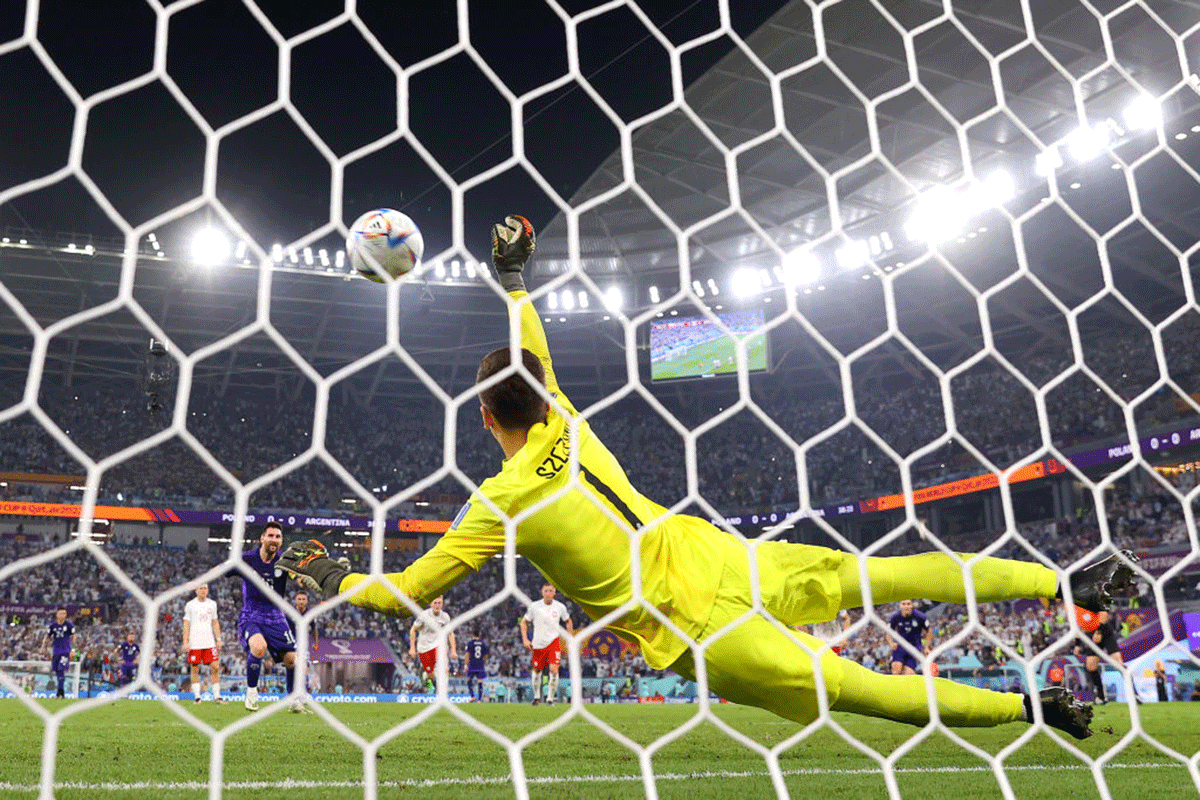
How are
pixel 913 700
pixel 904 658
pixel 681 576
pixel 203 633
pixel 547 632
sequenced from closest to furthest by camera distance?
1. pixel 681 576
2. pixel 913 700
3. pixel 203 633
4. pixel 547 632
5. pixel 904 658

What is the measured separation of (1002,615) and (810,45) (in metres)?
13.0

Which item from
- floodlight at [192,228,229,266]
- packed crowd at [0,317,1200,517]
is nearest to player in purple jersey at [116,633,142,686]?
packed crowd at [0,317,1200,517]

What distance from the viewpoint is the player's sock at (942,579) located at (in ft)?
9.52

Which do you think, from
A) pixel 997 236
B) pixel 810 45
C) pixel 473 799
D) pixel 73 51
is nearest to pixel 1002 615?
pixel 997 236

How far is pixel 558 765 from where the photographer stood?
4559 millimetres

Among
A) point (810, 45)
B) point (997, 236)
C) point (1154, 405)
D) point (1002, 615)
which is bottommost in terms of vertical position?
point (1002, 615)

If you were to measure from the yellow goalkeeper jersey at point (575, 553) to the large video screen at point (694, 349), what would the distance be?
865 inches

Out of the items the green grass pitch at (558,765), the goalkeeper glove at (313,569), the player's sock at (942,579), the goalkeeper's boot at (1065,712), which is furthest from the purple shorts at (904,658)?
the goalkeeper glove at (313,569)

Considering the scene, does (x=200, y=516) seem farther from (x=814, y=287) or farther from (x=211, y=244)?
(x=814, y=287)

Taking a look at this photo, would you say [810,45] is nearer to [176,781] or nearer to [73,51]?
[73,51]

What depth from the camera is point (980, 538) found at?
80.8ft

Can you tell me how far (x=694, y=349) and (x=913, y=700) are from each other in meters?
22.9

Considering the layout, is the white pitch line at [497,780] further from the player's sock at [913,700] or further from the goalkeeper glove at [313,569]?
the goalkeeper glove at [313,569]

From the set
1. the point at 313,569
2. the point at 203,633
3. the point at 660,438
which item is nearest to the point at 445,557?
the point at 313,569
